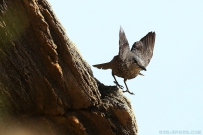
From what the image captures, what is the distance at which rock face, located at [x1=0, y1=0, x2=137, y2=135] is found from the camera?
11.5 feet

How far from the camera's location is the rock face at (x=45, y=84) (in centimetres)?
349

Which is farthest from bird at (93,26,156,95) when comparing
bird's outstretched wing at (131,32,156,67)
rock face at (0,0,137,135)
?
rock face at (0,0,137,135)

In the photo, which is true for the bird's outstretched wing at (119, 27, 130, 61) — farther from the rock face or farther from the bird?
the rock face

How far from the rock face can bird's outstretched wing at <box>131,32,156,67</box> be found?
40.7 inches

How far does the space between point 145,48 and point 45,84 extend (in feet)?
6.63

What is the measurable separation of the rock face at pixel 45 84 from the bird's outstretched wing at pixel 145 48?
1034 mm

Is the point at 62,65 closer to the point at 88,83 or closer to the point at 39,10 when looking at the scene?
the point at 88,83

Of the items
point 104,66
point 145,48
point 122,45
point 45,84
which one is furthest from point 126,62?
point 45,84

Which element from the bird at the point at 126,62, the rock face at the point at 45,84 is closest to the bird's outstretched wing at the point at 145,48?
the bird at the point at 126,62

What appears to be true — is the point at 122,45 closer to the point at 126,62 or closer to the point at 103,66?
the point at 126,62

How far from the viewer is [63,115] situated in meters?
3.93

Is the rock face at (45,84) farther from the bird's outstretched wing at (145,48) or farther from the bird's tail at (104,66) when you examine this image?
the bird's outstretched wing at (145,48)

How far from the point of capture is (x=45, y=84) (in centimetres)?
372

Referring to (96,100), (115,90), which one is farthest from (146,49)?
(96,100)
